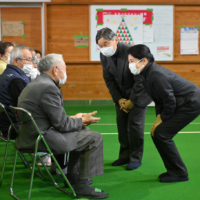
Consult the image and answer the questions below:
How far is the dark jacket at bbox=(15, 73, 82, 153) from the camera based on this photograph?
2436 mm

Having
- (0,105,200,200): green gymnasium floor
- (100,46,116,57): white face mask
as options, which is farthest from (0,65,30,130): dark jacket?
(100,46,116,57): white face mask

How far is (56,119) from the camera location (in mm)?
2438

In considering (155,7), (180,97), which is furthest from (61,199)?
(155,7)

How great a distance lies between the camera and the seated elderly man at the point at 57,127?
2.45 meters

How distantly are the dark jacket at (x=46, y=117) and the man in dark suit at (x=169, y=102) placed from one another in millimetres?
855

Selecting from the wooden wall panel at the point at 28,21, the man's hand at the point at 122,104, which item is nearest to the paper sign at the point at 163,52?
the wooden wall panel at the point at 28,21

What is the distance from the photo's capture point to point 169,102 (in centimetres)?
278

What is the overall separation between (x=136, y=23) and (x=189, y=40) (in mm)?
1411

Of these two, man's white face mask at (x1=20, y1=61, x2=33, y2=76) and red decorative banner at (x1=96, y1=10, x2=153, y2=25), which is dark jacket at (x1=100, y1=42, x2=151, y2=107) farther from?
red decorative banner at (x1=96, y1=10, x2=153, y2=25)

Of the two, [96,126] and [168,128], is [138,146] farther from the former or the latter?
[96,126]

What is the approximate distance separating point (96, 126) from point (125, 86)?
224cm

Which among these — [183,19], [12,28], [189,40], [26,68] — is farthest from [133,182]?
[12,28]

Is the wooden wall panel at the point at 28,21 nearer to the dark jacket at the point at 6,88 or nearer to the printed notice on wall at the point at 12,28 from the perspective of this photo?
the printed notice on wall at the point at 12,28

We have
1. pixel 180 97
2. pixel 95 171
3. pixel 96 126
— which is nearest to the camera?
pixel 95 171
